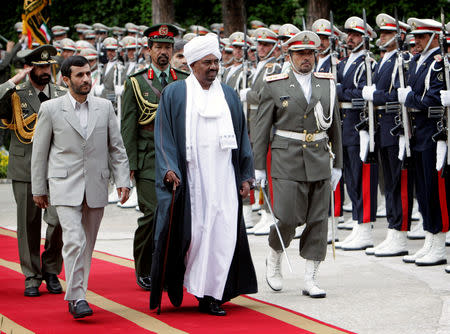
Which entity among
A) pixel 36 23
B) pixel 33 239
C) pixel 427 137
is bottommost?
pixel 33 239

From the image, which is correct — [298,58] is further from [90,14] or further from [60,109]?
[90,14]

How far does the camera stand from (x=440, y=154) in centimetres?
995

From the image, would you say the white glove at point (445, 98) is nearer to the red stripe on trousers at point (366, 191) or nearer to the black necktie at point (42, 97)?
the red stripe on trousers at point (366, 191)

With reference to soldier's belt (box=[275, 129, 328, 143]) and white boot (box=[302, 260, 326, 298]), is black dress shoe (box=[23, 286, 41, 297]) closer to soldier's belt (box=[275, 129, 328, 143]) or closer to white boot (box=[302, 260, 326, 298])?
white boot (box=[302, 260, 326, 298])

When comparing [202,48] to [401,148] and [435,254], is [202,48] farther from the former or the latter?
[435,254]

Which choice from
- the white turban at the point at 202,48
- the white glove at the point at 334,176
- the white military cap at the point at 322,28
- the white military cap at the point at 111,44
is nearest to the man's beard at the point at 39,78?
the white turban at the point at 202,48

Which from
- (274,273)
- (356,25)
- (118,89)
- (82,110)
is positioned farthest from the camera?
(118,89)

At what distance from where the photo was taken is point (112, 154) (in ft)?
26.6

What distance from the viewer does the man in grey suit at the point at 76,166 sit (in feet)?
25.3

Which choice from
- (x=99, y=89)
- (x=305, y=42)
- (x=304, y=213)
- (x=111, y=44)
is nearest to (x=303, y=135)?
(x=304, y=213)

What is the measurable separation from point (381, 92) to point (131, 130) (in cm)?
311

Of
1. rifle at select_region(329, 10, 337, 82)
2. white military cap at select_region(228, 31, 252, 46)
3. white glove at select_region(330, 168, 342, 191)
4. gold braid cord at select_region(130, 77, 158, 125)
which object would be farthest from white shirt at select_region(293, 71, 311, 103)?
white military cap at select_region(228, 31, 252, 46)

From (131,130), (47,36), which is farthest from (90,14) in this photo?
(131,130)

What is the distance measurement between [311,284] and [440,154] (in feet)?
7.46
